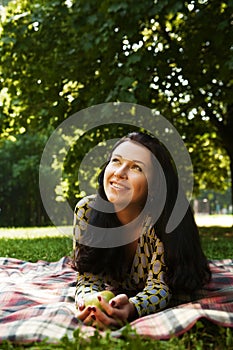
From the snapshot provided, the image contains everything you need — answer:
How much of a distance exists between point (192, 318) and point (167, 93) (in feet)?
22.3

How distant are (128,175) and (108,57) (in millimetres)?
4857

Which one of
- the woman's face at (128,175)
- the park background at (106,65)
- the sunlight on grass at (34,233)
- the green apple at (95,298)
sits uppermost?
the park background at (106,65)

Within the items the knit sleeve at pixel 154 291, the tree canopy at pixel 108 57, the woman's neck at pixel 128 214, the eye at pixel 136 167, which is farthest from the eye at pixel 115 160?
the tree canopy at pixel 108 57

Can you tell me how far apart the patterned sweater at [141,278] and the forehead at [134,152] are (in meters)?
0.42

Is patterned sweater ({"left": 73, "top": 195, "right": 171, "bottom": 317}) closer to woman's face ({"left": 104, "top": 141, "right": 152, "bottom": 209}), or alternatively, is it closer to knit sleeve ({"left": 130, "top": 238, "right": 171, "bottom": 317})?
knit sleeve ({"left": 130, "top": 238, "right": 171, "bottom": 317})

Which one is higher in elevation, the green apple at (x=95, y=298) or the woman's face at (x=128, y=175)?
the woman's face at (x=128, y=175)

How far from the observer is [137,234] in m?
3.13

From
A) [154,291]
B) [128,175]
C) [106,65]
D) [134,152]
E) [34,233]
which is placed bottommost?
[34,233]

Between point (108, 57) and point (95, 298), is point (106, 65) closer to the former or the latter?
point (108, 57)

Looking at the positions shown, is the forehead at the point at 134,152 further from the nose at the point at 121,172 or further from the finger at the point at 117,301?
the finger at the point at 117,301

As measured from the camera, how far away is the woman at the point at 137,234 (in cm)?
292

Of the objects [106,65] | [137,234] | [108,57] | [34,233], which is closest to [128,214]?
[137,234]

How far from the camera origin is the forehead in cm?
295

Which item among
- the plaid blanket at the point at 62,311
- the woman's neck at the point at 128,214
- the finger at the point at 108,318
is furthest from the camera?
the woman's neck at the point at 128,214
